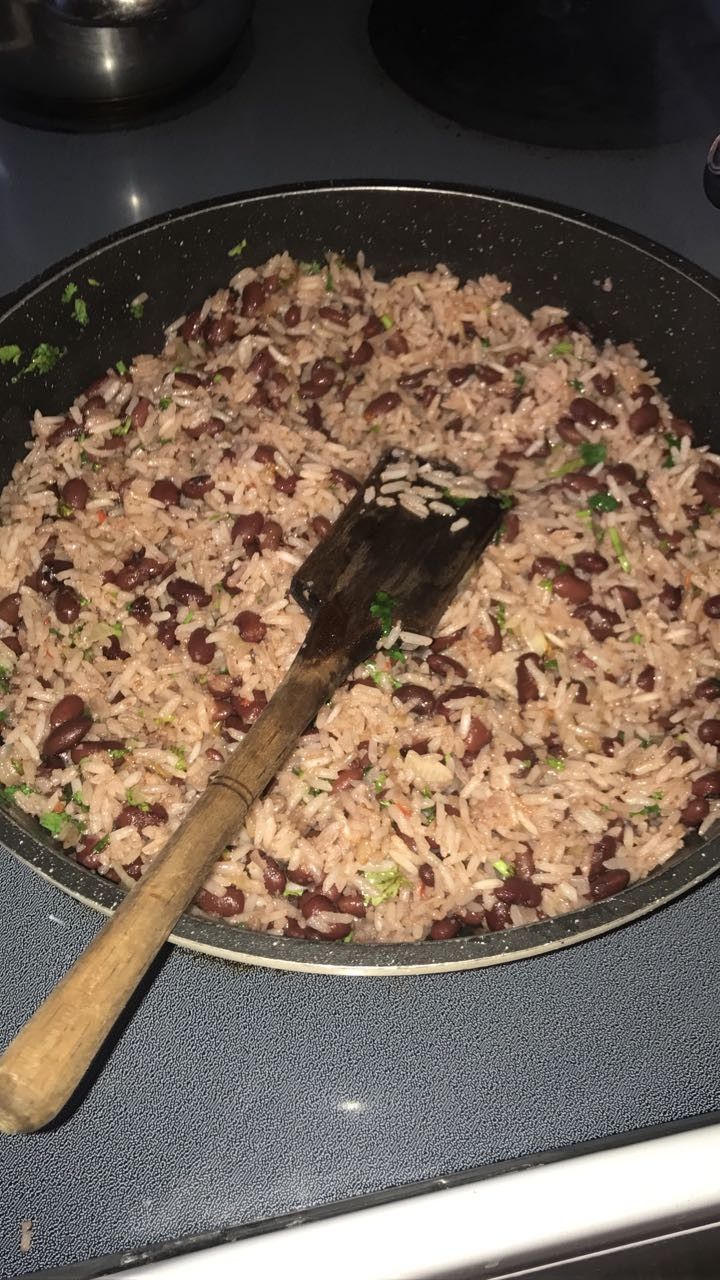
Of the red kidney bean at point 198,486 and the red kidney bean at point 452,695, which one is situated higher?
the red kidney bean at point 198,486

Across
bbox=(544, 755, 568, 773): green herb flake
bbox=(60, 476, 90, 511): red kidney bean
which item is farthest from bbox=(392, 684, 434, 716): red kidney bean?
bbox=(60, 476, 90, 511): red kidney bean

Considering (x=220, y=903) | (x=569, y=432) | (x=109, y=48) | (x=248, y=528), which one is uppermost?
(x=109, y=48)

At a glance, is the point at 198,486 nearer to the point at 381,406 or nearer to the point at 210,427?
the point at 210,427

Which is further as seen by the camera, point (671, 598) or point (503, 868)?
point (671, 598)

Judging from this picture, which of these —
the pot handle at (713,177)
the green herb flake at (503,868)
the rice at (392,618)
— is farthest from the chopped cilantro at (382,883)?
the pot handle at (713,177)

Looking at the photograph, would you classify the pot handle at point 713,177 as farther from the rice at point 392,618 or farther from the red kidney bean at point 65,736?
the red kidney bean at point 65,736

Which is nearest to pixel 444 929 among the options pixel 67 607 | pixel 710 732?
pixel 710 732
